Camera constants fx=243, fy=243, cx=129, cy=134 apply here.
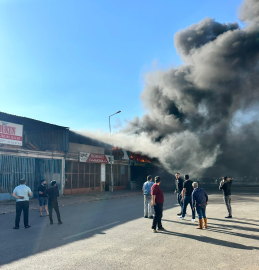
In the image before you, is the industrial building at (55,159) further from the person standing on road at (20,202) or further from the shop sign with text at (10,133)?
the person standing on road at (20,202)

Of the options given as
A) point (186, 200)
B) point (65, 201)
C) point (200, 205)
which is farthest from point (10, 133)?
point (200, 205)

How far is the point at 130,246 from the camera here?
17.6 feet

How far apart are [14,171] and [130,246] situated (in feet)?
48.4

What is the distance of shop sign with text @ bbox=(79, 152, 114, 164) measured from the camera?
24.0 metres

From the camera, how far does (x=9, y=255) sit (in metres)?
4.96

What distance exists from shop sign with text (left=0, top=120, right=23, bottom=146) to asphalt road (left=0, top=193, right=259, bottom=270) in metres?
10.5

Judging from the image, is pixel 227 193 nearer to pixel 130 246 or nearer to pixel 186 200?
pixel 186 200

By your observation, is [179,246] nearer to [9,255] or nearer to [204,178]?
[9,255]

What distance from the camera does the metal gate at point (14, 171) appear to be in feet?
54.9

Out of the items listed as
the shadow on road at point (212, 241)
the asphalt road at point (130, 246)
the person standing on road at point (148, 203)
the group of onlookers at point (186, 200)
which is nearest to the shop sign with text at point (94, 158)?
the person standing on road at point (148, 203)

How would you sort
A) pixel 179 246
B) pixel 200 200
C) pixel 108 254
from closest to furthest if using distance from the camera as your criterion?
pixel 108 254, pixel 179 246, pixel 200 200

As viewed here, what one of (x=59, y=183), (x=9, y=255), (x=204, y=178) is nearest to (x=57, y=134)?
(x=59, y=183)

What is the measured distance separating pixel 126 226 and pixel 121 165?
22427 millimetres

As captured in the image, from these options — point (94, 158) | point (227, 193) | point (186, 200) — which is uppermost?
point (94, 158)
